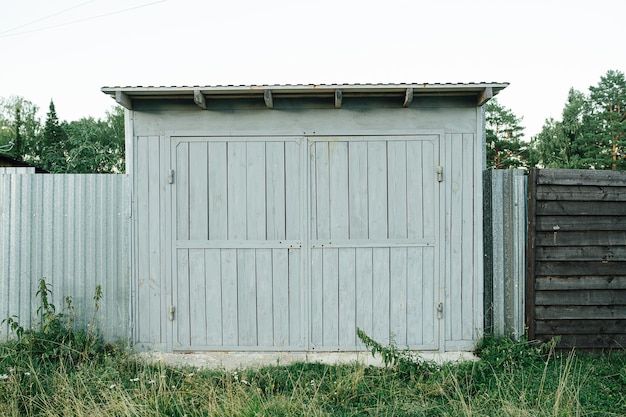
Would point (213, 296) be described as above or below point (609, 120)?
below

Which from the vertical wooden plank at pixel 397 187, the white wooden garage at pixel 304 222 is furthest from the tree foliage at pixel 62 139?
the vertical wooden plank at pixel 397 187

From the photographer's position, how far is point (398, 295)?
194 inches

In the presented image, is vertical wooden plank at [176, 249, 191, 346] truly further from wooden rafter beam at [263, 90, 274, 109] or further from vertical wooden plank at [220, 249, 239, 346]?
wooden rafter beam at [263, 90, 274, 109]

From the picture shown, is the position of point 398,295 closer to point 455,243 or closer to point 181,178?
point 455,243

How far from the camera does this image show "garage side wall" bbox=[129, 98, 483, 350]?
4.91m

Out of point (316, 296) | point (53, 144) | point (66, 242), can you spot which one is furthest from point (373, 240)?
point (53, 144)

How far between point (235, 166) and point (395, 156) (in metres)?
1.64

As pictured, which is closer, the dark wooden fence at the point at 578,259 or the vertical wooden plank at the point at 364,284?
the dark wooden fence at the point at 578,259

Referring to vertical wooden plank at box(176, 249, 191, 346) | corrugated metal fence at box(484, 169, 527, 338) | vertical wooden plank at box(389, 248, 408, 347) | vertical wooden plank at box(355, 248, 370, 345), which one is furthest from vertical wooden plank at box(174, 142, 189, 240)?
corrugated metal fence at box(484, 169, 527, 338)

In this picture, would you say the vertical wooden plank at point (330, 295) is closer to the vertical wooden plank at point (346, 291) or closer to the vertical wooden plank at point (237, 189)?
the vertical wooden plank at point (346, 291)

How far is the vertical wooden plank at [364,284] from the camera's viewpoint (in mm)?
4926

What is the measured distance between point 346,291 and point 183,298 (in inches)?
65.8

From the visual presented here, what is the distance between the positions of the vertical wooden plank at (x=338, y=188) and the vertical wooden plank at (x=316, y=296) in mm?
283

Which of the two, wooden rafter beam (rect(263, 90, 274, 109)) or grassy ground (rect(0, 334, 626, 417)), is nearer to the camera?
grassy ground (rect(0, 334, 626, 417))
